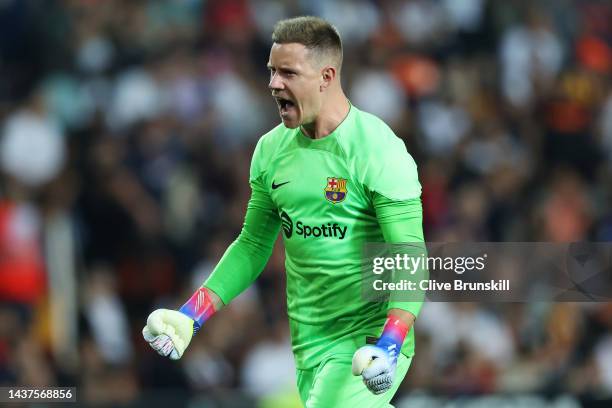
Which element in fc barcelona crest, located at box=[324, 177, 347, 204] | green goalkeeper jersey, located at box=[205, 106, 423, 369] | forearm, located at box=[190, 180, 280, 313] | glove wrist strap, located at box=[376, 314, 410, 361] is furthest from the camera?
forearm, located at box=[190, 180, 280, 313]

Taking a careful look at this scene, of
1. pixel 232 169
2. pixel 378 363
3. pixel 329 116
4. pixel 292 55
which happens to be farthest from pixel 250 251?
pixel 232 169

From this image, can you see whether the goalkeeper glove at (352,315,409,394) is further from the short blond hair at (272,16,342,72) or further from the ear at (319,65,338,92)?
the short blond hair at (272,16,342,72)

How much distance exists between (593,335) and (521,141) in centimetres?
240

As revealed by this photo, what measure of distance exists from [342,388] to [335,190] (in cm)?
84

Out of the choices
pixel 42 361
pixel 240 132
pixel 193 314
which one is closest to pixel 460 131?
pixel 240 132

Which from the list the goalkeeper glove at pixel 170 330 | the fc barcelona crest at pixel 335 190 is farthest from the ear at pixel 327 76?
the goalkeeper glove at pixel 170 330

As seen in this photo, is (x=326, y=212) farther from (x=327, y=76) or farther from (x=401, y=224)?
(x=327, y=76)

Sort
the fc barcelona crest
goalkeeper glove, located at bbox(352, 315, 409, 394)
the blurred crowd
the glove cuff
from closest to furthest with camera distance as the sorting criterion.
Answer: goalkeeper glove, located at bbox(352, 315, 409, 394)
the fc barcelona crest
the glove cuff
the blurred crowd

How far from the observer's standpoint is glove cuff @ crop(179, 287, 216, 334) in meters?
5.55

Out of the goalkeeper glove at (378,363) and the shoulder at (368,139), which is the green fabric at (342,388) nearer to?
the goalkeeper glove at (378,363)

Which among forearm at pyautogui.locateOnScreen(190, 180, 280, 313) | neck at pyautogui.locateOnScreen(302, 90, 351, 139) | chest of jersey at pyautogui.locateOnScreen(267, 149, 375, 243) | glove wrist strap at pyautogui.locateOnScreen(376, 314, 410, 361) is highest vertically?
neck at pyautogui.locateOnScreen(302, 90, 351, 139)
